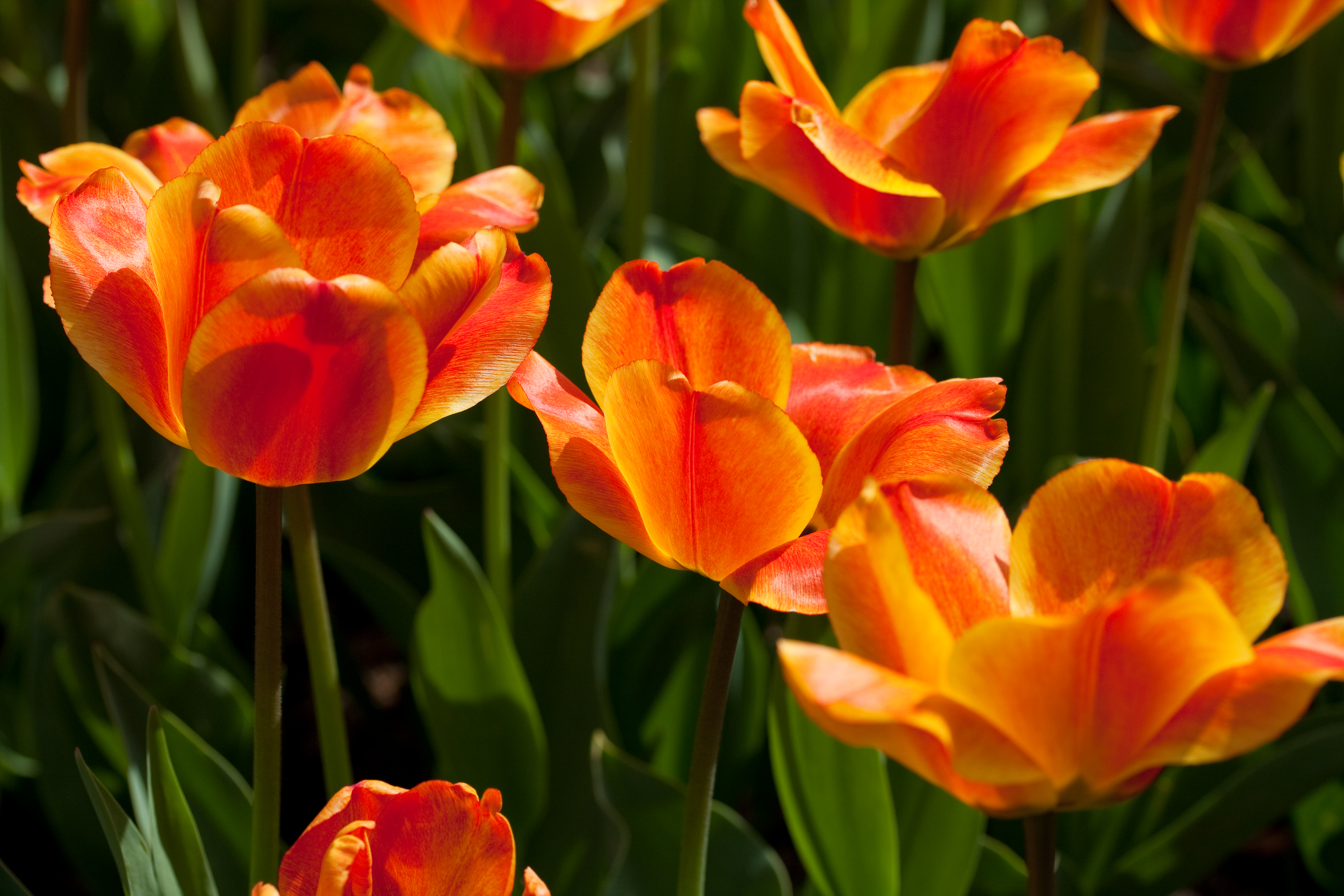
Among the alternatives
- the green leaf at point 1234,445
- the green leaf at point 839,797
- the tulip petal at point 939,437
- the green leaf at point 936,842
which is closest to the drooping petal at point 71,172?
the tulip petal at point 939,437

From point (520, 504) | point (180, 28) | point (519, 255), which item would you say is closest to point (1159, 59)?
point (520, 504)

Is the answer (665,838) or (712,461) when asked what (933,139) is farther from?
(665,838)

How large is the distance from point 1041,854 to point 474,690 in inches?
21.0

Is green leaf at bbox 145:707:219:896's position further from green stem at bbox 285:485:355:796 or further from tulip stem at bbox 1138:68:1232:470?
tulip stem at bbox 1138:68:1232:470

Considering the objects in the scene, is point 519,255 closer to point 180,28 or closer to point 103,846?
point 103,846

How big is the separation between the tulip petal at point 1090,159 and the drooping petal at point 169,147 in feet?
1.36

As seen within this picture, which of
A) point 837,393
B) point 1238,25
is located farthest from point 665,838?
point 1238,25

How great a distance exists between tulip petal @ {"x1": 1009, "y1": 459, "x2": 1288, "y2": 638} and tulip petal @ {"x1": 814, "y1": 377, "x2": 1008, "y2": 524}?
1.6 inches

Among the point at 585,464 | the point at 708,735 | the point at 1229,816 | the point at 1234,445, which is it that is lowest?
the point at 1229,816

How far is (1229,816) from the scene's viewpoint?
900 millimetres

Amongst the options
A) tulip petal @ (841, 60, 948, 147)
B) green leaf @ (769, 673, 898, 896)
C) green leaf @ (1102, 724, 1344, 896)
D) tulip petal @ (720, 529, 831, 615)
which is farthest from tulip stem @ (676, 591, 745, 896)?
green leaf @ (1102, 724, 1344, 896)

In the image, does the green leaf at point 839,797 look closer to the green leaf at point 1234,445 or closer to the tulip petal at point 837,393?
the tulip petal at point 837,393

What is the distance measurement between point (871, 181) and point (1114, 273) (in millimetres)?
725

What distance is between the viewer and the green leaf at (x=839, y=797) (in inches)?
29.9
